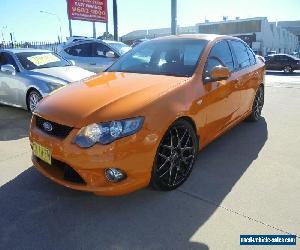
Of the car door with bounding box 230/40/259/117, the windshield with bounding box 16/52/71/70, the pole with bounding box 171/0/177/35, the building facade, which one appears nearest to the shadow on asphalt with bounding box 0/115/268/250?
the car door with bounding box 230/40/259/117

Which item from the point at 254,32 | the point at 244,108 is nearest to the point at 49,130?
the point at 244,108

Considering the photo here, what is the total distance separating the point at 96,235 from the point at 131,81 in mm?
1739

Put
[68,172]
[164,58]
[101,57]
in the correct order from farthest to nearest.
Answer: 1. [101,57]
2. [164,58]
3. [68,172]

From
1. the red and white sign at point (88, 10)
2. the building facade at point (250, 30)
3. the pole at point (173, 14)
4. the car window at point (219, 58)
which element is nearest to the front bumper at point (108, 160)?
the car window at point (219, 58)

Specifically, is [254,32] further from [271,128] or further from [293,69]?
[271,128]

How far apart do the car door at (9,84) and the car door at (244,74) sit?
4.23 meters

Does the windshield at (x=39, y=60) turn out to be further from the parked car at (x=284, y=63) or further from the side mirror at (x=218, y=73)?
the parked car at (x=284, y=63)

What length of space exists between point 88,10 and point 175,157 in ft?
74.3

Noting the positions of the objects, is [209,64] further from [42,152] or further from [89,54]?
[89,54]

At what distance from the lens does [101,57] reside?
10609 mm

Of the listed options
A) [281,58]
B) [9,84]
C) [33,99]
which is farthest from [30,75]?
[281,58]

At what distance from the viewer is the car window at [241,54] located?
519cm

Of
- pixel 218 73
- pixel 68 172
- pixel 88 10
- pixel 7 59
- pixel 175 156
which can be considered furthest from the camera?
pixel 88 10

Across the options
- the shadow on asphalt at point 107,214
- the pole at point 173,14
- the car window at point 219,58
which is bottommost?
the shadow on asphalt at point 107,214
